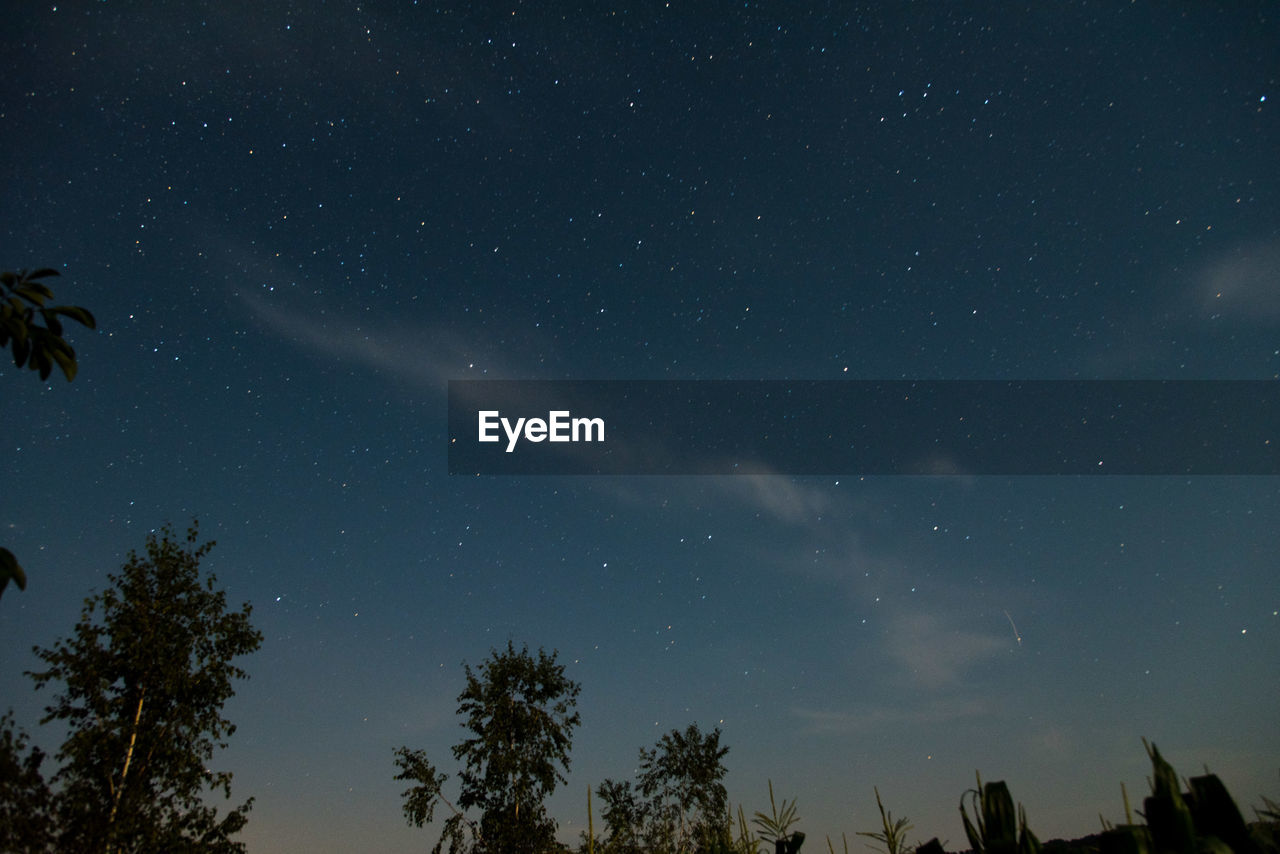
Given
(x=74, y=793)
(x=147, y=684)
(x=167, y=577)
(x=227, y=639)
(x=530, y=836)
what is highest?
(x=167, y=577)

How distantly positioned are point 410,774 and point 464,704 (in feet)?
14.1

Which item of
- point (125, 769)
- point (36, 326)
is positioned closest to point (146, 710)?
point (125, 769)

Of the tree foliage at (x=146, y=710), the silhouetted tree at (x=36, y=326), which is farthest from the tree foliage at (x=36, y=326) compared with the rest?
the tree foliage at (x=146, y=710)

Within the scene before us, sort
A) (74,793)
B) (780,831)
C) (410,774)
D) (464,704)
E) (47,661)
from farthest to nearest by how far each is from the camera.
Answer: (464,704) < (410,774) < (47,661) < (74,793) < (780,831)

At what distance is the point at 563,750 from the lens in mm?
38250

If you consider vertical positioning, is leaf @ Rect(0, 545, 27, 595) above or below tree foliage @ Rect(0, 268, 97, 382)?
below

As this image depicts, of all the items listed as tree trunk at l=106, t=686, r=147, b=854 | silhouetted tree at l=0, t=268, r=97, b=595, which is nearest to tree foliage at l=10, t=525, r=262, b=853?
tree trunk at l=106, t=686, r=147, b=854

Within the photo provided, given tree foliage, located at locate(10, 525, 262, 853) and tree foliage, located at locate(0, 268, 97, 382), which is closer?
tree foliage, located at locate(0, 268, 97, 382)

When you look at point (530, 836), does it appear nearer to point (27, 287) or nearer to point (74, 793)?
point (74, 793)

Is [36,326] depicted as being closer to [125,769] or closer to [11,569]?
[11,569]

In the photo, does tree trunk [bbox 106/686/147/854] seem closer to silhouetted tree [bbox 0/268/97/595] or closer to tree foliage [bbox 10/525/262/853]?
tree foliage [bbox 10/525/262/853]

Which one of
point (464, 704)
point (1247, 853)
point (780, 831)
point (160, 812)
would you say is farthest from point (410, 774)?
point (1247, 853)

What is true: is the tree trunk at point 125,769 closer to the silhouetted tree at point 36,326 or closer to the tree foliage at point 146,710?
the tree foliage at point 146,710

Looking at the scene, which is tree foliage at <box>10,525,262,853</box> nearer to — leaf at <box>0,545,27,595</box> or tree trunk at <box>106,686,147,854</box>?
tree trunk at <box>106,686,147,854</box>
